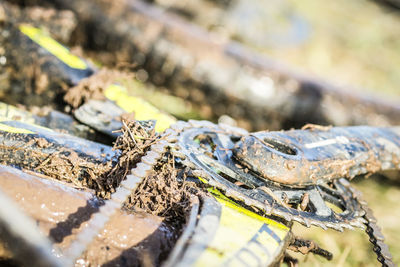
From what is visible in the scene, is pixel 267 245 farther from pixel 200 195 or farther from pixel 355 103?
pixel 355 103

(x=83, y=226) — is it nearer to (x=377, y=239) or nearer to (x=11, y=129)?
(x=11, y=129)

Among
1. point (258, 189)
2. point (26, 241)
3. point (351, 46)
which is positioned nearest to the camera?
point (26, 241)

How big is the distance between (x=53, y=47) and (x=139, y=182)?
203 cm

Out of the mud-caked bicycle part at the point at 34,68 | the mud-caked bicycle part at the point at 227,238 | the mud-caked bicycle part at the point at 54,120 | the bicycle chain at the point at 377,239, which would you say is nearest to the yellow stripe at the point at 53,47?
the mud-caked bicycle part at the point at 34,68

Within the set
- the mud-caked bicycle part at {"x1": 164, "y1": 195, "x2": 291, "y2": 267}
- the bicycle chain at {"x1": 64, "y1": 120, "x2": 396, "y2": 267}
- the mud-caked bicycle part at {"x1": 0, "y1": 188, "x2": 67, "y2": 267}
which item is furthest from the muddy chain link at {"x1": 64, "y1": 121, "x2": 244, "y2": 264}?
the mud-caked bicycle part at {"x1": 164, "y1": 195, "x2": 291, "y2": 267}

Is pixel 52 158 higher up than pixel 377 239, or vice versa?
pixel 377 239

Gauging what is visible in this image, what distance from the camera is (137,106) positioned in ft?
7.70

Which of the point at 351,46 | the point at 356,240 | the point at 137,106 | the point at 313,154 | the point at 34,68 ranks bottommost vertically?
the point at 356,240

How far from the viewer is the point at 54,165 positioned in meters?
1.55

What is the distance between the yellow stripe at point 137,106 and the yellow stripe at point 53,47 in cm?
40

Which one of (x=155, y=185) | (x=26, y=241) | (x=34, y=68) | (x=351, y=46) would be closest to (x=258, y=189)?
(x=155, y=185)

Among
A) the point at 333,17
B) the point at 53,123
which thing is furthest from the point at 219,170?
the point at 333,17

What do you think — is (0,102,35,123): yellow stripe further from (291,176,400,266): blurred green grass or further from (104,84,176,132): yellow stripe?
(291,176,400,266): blurred green grass

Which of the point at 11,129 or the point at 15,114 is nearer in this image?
the point at 11,129
